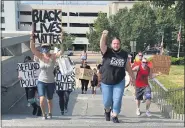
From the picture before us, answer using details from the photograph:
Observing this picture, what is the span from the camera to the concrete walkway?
6.15 metres

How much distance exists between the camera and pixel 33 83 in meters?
8.52

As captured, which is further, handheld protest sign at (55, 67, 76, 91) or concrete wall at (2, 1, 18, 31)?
concrete wall at (2, 1, 18, 31)

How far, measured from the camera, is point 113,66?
242 inches

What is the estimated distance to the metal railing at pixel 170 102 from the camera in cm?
961

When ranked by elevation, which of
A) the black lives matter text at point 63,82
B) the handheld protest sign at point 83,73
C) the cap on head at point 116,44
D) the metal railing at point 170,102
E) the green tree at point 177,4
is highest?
the green tree at point 177,4

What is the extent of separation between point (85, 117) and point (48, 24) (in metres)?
2.15

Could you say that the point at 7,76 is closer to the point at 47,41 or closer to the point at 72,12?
the point at 47,41

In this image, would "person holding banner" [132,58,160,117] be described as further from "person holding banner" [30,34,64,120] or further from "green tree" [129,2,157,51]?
"green tree" [129,2,157,51]

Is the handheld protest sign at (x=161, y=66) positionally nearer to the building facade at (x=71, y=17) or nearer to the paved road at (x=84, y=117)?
the paved road at (x=84, y=117)

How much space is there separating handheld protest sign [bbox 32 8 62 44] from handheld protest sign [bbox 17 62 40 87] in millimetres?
749

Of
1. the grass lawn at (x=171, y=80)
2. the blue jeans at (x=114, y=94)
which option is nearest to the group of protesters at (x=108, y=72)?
the blue jeans at (x=114, y=94)

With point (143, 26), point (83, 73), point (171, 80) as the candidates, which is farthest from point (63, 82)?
point (143, 26)

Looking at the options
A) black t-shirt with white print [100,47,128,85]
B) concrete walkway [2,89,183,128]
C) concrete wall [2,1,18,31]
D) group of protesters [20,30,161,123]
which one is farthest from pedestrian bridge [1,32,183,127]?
concrete wall [2,1,18,31]

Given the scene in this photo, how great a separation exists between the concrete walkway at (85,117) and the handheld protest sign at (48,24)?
1.68 metres
